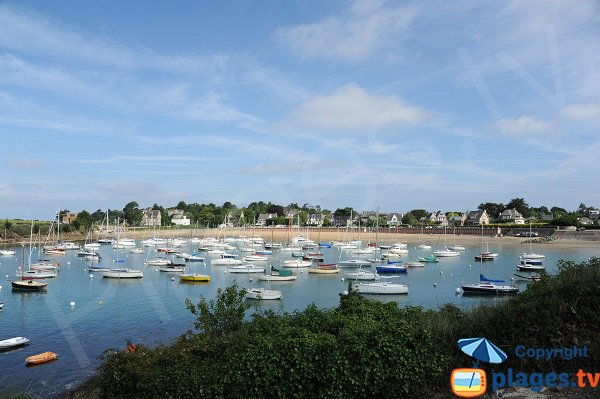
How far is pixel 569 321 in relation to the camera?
477 inches

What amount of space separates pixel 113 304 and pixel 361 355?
36.0 meters

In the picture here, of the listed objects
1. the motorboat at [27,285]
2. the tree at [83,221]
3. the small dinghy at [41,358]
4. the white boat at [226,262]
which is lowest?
the small dinghy at [41,358]

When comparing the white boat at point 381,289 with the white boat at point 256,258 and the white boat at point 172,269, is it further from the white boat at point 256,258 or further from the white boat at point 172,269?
the white boat at point 256,258

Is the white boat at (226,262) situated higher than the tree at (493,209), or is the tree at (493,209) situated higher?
the tree at (493,209)

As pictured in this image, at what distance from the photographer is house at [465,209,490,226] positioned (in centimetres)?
16112

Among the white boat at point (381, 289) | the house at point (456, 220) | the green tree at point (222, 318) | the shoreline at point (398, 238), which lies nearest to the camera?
the green tree at point (222, 318)

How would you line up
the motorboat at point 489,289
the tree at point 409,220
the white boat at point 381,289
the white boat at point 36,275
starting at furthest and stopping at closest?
1. the tree at point 409,220
2. the white boat at point 36,275
3. the white boat at point 381,289
4. the motorboat at point 489,289

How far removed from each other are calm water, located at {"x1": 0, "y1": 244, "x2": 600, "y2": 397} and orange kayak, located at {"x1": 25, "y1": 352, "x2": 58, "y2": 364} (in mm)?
462

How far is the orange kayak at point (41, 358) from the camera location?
24641 mm

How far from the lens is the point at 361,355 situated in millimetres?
11328

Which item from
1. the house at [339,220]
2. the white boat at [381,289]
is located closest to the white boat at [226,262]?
the white boat at [381,289]

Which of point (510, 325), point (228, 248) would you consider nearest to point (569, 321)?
point (510, 325)

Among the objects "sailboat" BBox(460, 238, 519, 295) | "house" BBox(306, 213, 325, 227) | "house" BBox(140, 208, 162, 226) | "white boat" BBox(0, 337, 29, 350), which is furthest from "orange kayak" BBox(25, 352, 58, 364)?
"house" BBox(140, 208, 162, 226)

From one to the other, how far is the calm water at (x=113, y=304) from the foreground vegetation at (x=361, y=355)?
4.64m
